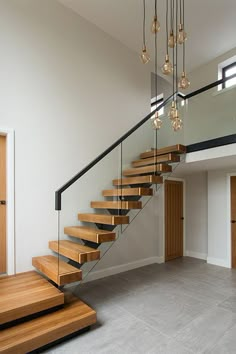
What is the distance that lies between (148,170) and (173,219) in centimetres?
229

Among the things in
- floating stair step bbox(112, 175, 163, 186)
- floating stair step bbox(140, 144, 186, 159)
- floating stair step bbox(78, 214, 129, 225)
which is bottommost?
floating stair step bbox(78, 214, 129, 225)

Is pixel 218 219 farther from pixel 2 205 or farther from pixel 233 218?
pixel 2 205

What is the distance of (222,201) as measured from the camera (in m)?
5.08

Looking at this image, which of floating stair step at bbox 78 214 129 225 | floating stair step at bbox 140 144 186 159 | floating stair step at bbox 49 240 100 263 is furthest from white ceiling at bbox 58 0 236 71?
floating stair step at bbox 49 240 100 263

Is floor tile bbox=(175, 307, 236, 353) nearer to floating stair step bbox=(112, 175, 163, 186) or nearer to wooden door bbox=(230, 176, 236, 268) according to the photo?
floating stair step bbox=(112, 175, 163, 186)

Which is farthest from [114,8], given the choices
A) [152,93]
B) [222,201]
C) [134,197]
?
[222,201]

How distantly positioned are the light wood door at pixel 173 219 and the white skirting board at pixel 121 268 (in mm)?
480

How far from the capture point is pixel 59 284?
2523 millimetres

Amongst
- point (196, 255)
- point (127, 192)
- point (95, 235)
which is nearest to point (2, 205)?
point (95, 235)

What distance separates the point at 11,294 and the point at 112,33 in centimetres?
497

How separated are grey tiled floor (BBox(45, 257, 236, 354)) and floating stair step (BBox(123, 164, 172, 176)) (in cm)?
196

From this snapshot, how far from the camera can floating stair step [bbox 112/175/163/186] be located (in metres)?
3.69

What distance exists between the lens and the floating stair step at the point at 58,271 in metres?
2.56

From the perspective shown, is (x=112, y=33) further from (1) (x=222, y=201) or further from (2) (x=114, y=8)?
(1) (x=222, y=201)
